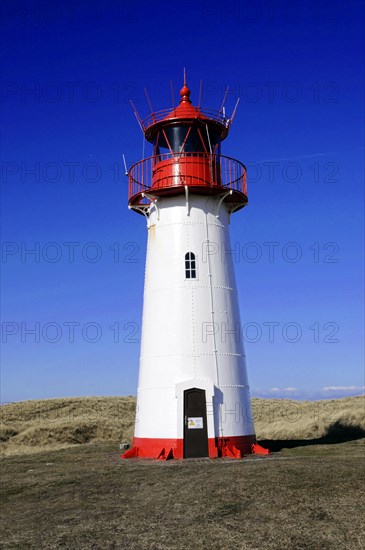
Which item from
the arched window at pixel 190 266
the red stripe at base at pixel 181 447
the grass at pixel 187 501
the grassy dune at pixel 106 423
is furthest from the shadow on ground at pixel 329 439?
the arched window at pixel 190 266

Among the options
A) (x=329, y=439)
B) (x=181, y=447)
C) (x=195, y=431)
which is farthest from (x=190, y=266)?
(x=329, y=439)

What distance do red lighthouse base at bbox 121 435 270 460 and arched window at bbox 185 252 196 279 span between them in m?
5.94

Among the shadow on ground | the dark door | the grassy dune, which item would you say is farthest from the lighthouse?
the grassy dune

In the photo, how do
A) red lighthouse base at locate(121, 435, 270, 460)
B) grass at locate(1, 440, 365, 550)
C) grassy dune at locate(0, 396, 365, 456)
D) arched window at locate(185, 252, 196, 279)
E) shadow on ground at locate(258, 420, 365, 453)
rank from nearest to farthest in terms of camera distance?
grass at locate(1, 440, 365, 550) → red lighthouse base at locate(121, 435, 270, 460) → arched window at locate(185, 252, 196, 279) → shadow on ground at locate(258, 420, 365, 453) → grassy dune at locate(0, 396, 365, 456)

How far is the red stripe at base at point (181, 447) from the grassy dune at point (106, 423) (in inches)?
339

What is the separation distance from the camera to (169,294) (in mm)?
21859

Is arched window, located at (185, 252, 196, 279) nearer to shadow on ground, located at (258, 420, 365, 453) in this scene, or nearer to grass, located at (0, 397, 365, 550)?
grass, located at (0, 397, 365, 550)

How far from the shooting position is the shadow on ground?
24766 millimetres

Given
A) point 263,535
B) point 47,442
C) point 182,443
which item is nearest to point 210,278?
point 182,443

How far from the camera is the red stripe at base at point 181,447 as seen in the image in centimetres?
2014

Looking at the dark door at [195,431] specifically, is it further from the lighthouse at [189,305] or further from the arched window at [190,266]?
the arched window at [190,266]

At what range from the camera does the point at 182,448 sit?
20141mm

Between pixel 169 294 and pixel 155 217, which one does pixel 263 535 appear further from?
pixel 155 217

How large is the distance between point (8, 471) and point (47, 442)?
12847mm
